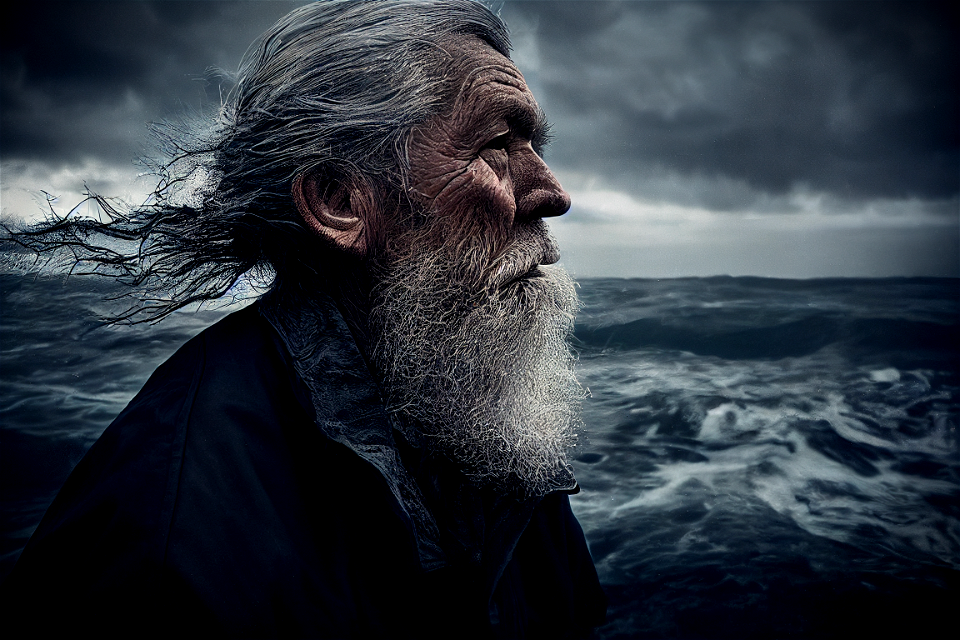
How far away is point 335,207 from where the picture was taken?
1.75m

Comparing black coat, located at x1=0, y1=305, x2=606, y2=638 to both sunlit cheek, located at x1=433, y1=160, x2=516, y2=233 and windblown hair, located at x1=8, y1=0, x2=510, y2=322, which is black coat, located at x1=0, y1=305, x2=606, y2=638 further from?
sunlit cheek, located at x1=433, y1=160, x2=516, y2=233

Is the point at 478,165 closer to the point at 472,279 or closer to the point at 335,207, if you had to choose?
the point at 472,279

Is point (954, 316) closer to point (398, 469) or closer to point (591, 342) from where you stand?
point (591, 342)

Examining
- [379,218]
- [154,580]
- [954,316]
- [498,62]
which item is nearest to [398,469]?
[154,580]

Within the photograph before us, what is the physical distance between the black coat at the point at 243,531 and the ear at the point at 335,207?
0.37 meters

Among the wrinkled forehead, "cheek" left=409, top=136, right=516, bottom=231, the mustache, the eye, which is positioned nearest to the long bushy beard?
the mustache

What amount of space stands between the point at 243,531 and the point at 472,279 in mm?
1026

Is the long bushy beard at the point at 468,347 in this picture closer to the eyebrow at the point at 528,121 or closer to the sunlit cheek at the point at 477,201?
the sunlit cheek at the point at 477,201

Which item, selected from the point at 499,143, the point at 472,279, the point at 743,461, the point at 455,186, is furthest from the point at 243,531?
the point at 743,461

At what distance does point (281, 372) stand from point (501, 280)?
2.58 feet

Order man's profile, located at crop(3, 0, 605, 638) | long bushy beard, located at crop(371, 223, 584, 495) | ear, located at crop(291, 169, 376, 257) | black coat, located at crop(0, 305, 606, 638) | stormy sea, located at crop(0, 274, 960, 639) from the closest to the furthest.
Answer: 1. black coat, located at crop(0, 305, 606, 638)
2. man's profile, located at crop(3, 0, 605, 638)
3. ear, located at crop(291, 169, 376, 257)
4. long bushy beard, located at crop(371, 223, 584, 495)
5. stormy sea, located at crop(0, 274, 960, 639)

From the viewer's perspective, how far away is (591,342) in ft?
19.0

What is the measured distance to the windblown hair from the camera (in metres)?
1.73

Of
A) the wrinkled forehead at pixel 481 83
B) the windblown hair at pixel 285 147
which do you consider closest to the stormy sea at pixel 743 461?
the windblown hair at pixel 285 147
